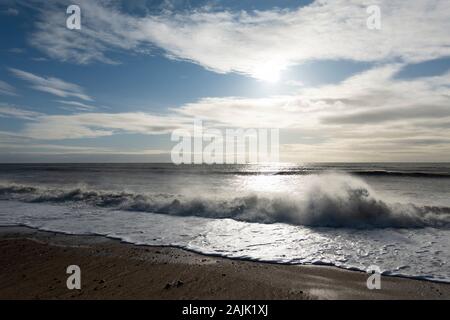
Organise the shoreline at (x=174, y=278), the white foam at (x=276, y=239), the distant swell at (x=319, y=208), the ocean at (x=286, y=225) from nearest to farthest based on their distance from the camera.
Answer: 1. the shoreline at (x=174, y=278)
2. the white foam at (x=276, y=239)
3. the ocean at (x=286, y=225)
4. the distant swell at (x=319, y=208)

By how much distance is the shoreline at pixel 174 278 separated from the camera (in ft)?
18.0

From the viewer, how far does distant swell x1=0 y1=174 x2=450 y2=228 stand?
458 inches

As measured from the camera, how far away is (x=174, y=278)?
6250 millimetres

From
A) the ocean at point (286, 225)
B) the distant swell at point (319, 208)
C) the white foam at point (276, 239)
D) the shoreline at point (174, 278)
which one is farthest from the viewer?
the distant swell at point (319, 208)

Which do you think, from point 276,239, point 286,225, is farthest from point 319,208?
point 276,239

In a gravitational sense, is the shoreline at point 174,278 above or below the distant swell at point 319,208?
below

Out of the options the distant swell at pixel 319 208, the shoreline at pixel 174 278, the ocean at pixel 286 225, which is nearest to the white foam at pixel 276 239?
the ocean at pixel 286 225

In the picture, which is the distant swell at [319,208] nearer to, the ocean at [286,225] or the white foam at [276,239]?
the ocean at [286,225]

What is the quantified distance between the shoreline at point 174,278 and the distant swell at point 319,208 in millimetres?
5269

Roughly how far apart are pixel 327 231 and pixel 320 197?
282 centimetres

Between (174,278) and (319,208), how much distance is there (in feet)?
25.9
